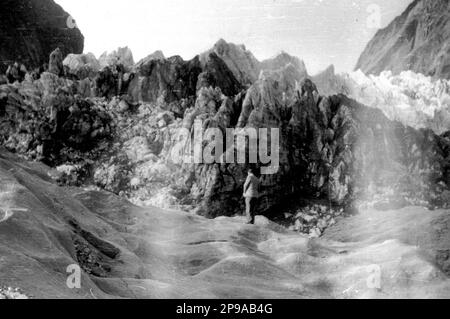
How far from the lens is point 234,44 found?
157 feet

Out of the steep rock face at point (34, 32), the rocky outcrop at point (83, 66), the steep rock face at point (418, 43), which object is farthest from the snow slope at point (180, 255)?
the steep rock face at point (34, 32)

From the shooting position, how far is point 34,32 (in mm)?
61219

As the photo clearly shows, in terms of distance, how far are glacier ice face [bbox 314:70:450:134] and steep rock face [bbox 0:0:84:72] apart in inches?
1324

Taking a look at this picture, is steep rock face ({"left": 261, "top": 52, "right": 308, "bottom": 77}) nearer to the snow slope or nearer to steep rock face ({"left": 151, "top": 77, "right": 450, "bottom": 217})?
steep rock face ({"left": 151, "top": 77, "right": 450, "bottom": 217})

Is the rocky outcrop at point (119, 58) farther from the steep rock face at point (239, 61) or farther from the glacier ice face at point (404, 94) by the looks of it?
the glacier ice face at point (404, 94)

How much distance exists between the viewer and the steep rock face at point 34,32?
188 feet

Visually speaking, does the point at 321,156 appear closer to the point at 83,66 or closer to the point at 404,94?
the point at 404,94

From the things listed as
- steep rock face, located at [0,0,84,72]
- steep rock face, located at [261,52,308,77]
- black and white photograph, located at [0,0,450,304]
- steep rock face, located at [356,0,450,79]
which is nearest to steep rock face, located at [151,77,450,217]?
black and white photograph, located at [0,0,450,304]

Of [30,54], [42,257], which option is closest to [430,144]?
[42,257]

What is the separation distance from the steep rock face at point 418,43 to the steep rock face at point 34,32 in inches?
1536

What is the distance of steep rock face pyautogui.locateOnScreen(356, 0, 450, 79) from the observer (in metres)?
50.6
